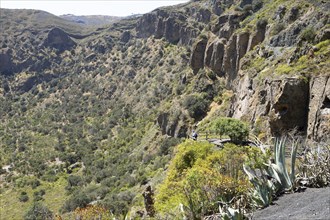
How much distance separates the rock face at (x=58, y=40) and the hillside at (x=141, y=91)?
0.58 meters

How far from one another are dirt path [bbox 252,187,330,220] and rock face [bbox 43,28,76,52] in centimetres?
13060

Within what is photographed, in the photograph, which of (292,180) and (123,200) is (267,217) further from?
(123,200)

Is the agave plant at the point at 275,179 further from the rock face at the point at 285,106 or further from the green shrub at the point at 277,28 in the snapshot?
the green shrub at the point at 277,28

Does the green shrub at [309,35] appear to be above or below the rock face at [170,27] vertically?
below

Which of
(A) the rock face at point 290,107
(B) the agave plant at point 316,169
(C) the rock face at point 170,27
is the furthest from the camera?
(C) the rock face at point 170,27

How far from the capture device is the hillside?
30062 mm

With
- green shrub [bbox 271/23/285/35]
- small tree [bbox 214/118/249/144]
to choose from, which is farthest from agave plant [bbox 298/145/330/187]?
green shrub [bbox 271/23/285/35]

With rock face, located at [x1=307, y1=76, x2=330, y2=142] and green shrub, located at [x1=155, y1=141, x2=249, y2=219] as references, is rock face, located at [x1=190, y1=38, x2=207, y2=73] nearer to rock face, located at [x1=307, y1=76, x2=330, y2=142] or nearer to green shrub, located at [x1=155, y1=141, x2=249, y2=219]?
rock face, located at [x1=307, y1=76, x2=330, y2=142]

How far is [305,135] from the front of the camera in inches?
1037

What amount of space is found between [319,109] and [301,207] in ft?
49.4

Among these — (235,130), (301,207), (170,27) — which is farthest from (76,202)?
(170,27)

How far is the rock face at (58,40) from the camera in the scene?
5333 inches

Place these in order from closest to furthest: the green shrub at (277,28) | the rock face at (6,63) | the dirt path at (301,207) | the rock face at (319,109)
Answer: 1. the dirt path at (301,207)
2. the rock face at (319,109)
3. the green shrub at (277,28)
4. the rock face at (6,63)

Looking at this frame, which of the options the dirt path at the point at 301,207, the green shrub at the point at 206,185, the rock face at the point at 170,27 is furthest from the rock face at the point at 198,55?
the dirt path at the point at 301,207
